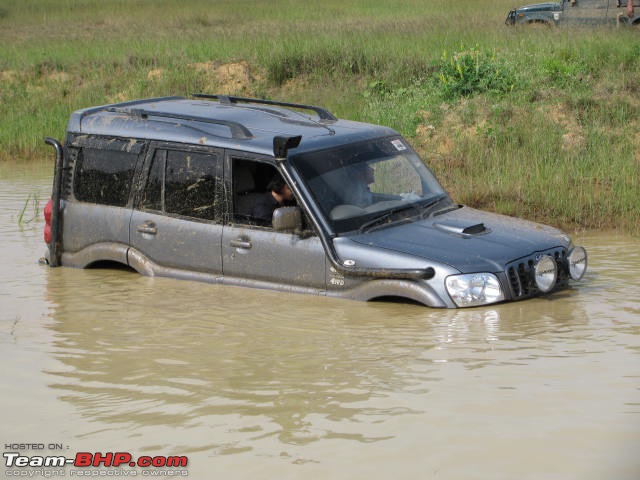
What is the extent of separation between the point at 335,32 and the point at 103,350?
18.3 meters

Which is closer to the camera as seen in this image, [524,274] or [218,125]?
[524,274]

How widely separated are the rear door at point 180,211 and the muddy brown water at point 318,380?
0.22 m

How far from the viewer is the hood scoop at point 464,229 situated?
8320 mm

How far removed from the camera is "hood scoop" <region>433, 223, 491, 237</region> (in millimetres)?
8320

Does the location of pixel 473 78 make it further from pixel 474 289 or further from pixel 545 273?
pixel 474 289

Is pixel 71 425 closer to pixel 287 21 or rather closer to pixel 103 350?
pixel 103 350

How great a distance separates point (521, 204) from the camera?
12430 mm

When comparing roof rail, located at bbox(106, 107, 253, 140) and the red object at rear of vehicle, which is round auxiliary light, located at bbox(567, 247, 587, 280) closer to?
roof rail, located at bbox(106, 107, 253, 140)

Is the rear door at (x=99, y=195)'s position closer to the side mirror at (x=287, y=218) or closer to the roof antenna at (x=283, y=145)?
the roof antenna at (x=283, y=145)

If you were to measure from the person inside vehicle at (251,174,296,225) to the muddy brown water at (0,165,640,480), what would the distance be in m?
0.58

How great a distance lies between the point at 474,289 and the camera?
7879mm

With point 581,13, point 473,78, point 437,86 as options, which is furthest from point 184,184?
point 581,13

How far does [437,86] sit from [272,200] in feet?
30.0

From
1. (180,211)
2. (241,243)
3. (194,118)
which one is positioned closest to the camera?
(241,243)
